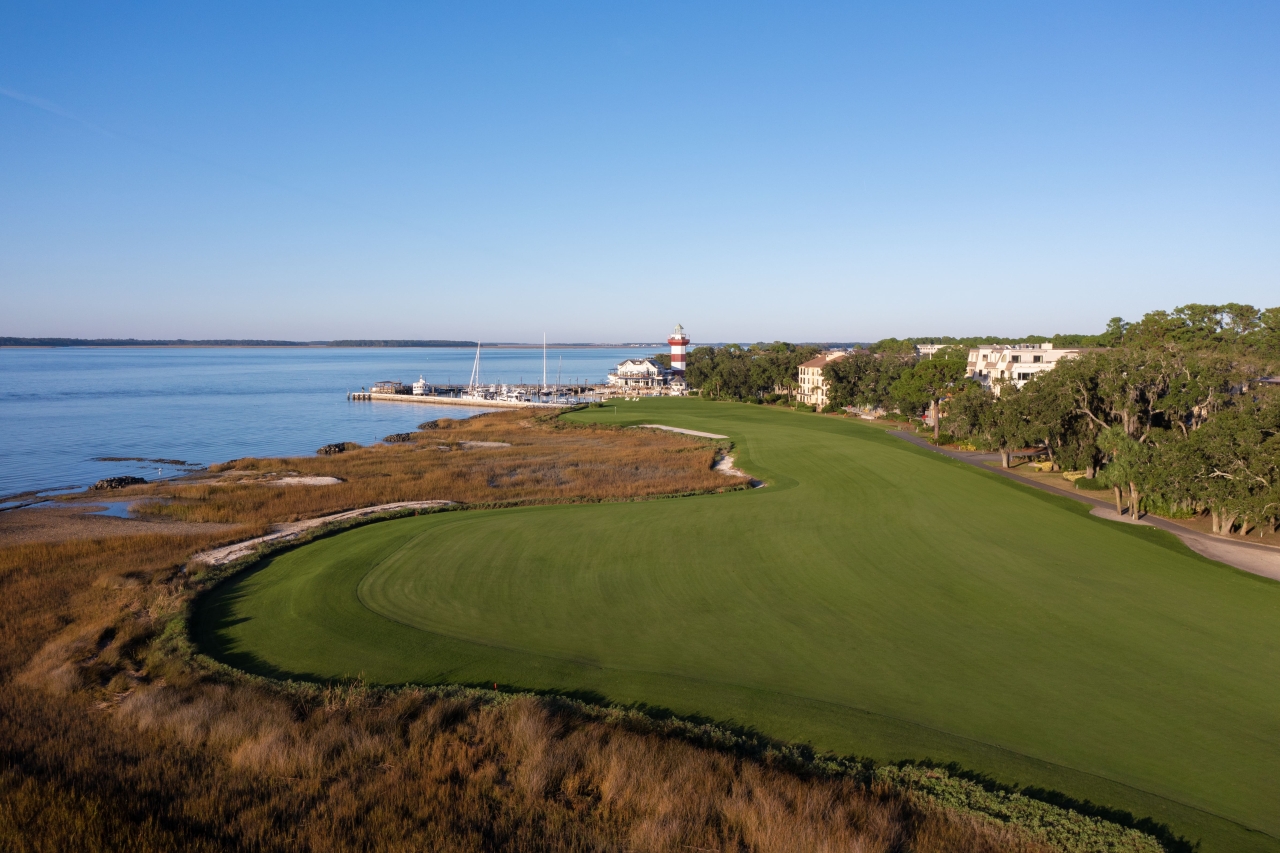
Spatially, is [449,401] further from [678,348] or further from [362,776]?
[362,776]

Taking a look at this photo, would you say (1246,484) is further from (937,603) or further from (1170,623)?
(937,603)

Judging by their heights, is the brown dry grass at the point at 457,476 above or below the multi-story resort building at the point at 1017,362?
below

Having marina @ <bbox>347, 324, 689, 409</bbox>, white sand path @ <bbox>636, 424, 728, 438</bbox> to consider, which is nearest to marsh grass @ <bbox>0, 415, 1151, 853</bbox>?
white sand path @ <bbox>636, 424, 728, 438</bbox>

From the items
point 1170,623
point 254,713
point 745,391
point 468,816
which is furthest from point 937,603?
point 745,391

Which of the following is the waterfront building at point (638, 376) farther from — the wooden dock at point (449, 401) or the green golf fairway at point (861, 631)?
the green golf fairway at point (861, 631)

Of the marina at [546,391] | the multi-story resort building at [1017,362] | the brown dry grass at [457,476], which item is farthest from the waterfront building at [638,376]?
the brown dry grass at [457,476]

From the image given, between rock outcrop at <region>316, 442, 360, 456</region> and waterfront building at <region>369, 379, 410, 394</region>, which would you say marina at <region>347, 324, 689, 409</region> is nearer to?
waterfront building at <region>369, 379, 410, 394</region>
